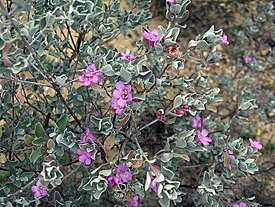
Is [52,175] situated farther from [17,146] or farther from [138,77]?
[17,146]

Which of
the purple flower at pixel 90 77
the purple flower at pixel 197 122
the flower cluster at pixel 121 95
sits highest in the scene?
the purple flower at pixel 90 77

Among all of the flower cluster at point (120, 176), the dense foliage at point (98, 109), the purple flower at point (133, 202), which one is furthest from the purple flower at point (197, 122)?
the flower cluster at point (120, 176)

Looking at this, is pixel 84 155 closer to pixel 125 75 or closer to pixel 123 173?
pixel 123 173

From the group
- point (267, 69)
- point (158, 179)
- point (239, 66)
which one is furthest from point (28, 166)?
point (267, 69)

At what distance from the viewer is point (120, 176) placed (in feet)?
4.56

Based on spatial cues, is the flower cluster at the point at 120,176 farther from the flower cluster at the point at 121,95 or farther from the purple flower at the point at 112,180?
the flower cluster at the point at 121,95

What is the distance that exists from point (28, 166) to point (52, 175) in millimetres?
641

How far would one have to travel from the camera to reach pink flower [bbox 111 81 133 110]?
1329 mm

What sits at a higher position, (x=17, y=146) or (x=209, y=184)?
(x=17, y=146)

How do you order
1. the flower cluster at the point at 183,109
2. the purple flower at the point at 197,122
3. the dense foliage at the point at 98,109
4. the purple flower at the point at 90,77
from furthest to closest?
the purple flower at the point at 197,122 < the flower cluster at the point at 183,109 < the purple flower at the point at 90,77 < the dense foliage at the point at 98,109

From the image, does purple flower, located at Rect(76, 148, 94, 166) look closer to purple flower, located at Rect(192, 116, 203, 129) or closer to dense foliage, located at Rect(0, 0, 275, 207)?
dense foliage, located at Rect(0, 0, 275, 207)

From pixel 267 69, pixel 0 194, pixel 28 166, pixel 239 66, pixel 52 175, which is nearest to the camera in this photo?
pixel 52 175

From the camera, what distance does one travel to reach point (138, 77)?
4.44 feet

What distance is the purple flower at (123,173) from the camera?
4.56 ft
